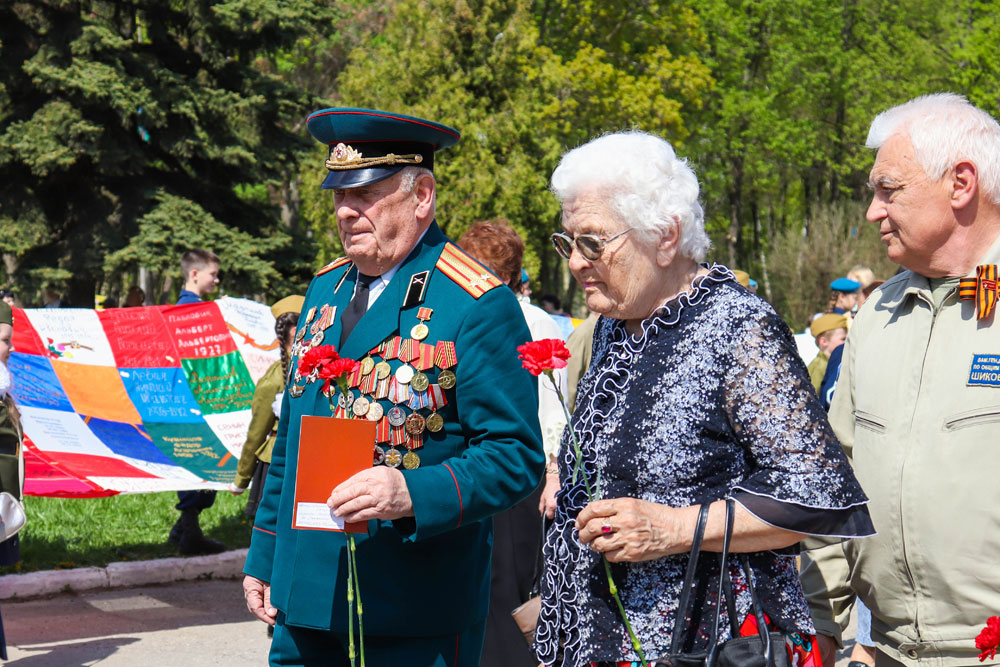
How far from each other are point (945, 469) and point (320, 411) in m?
1.63

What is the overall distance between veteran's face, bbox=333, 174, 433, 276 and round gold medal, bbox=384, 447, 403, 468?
1.81 ft

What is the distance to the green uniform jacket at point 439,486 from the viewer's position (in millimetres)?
2922

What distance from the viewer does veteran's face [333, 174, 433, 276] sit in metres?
3.19

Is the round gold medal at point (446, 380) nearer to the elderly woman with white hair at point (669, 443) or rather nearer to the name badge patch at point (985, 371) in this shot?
the elderly woman with white hair at point (669, 443)

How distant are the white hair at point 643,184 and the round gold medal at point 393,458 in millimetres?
868

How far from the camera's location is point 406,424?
3.03m

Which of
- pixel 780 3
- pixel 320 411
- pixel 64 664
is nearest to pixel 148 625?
pixel 64 664

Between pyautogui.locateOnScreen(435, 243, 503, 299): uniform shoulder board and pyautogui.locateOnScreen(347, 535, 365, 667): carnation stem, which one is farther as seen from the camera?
pyautogui.locateOnScreen(435, 243, 503, 299): uniform shoulder board

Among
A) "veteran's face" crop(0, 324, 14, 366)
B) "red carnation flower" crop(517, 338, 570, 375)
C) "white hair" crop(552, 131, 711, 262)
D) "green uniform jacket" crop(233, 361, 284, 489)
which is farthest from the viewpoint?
"green uniform jacket" crop(233, 361, 284, 489)

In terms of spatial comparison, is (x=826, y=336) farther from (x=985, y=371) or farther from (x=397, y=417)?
(x=397, y=417)

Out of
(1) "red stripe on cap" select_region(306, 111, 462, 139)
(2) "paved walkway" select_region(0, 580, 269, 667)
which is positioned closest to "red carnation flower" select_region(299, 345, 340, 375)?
(1) "red stripe on cap" select_region(306, 111, 462, 139)

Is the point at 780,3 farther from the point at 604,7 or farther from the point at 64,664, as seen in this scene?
the point at 64,664

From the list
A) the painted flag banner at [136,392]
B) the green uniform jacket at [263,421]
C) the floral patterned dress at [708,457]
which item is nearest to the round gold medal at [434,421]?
the floral patterned dress at [708,457]

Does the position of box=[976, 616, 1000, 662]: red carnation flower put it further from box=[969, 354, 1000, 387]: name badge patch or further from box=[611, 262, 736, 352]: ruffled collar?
box=[611, 262, 736, 352]: ruffled collar
